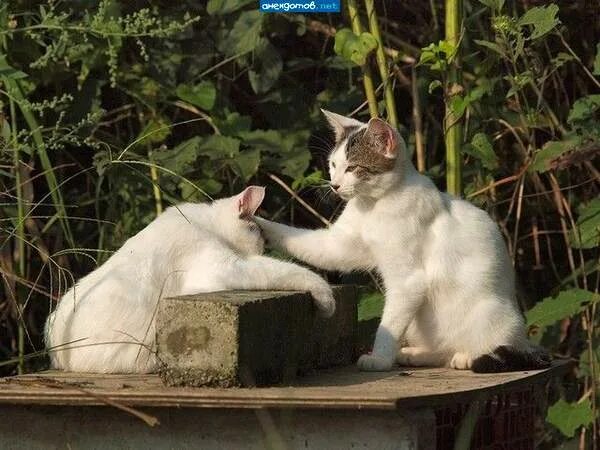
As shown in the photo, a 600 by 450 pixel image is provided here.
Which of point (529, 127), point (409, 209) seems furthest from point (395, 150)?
point (529, 127)

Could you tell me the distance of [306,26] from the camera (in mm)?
4715

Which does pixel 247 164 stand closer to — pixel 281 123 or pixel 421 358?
pixel 281 123

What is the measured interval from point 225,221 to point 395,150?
21.5 inches

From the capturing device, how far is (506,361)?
3205 mm

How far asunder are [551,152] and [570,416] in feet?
3.11

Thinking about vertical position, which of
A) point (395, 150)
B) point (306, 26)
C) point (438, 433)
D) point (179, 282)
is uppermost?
point (306, 26)

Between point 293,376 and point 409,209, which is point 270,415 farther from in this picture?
point 409,209

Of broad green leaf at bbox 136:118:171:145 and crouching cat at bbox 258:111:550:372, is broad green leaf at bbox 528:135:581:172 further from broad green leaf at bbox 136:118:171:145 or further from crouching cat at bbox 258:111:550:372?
broad green leaf at bbox 136:118:171:145

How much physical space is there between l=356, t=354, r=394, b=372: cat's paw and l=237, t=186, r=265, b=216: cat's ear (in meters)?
0.53

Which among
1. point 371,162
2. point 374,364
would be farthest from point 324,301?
point 371,162

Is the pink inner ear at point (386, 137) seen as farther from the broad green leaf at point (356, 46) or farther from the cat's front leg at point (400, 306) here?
the broad green leaf at point (356, 46)

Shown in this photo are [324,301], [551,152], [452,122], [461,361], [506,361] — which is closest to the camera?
[324,301]

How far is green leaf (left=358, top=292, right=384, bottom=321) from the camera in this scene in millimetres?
3844

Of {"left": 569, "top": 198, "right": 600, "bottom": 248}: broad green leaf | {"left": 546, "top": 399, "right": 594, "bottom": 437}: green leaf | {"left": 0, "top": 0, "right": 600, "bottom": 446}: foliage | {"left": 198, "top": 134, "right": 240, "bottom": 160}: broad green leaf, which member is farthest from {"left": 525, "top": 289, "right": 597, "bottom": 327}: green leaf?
{"left": 198, "top": 134, "right": 240, "bottom": 160}: broad green leaf
